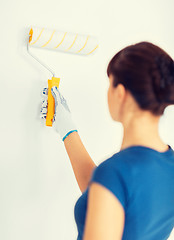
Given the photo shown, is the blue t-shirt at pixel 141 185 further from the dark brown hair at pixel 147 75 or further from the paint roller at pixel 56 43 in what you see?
the paint roller at pixel 56 43

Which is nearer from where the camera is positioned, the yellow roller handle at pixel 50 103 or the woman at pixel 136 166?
the woman at pixel 136 166

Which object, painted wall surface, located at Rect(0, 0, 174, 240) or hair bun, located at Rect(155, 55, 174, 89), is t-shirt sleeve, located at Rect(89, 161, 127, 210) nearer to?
hair bun, located at Rect(155, 55, 174, 89)

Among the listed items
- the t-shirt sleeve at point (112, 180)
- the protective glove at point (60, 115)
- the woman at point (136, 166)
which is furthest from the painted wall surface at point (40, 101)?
the t-shirt sleeve at point (112, 180)

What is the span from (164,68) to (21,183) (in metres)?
0.66

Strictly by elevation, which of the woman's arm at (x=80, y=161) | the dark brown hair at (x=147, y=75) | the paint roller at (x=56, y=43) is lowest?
the woman's arm at (x=80, y=161)

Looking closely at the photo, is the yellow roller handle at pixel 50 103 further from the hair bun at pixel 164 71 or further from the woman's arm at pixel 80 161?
the hair bun at pixel 164 71

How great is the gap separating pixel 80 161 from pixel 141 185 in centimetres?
35

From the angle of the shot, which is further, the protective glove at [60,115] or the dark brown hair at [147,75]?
the protective glove at [60,115]

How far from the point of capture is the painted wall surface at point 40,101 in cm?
104

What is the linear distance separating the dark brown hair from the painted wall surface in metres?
0.45

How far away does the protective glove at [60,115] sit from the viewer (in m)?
1.03

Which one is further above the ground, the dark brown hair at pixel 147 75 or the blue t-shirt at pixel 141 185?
the dark brown hair at pixel 147 75

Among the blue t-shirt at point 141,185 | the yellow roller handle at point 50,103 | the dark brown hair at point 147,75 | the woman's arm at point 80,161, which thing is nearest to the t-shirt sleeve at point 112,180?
the blue t-shirt at point 141,185

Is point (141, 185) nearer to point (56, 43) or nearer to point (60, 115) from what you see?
point (60, 115)
